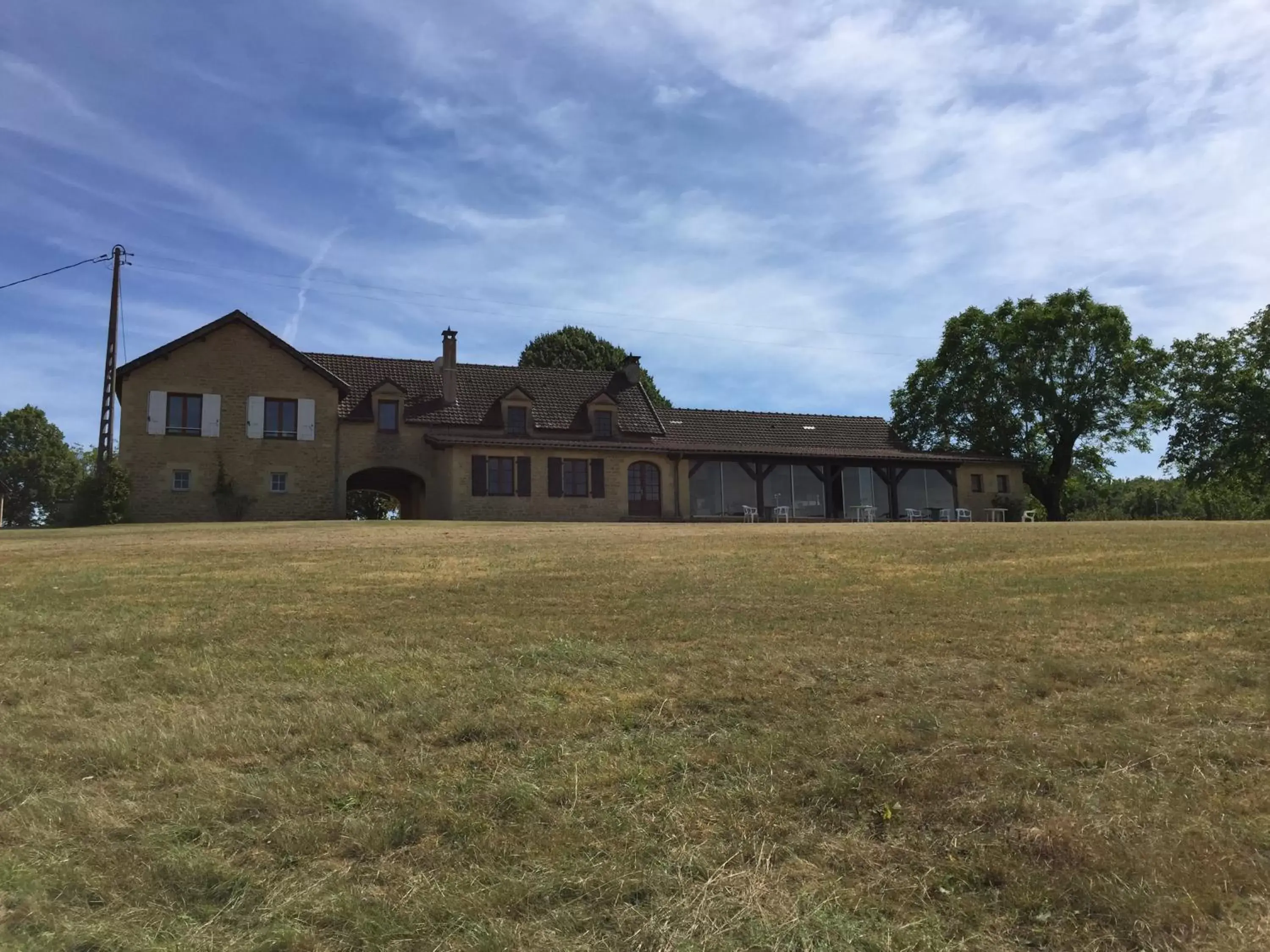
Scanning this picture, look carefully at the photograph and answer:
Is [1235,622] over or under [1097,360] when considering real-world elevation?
under

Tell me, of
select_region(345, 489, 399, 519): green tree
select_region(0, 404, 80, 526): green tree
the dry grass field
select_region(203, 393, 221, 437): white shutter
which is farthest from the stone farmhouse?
select_region(0, 404, 80, 526): green tree

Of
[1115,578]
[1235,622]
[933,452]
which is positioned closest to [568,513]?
[933,452]

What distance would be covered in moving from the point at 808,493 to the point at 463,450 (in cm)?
1346

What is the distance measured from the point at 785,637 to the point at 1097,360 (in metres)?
40.5

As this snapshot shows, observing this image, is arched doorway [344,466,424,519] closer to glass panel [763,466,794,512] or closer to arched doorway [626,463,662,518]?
arched doorway [626,463,662,518]

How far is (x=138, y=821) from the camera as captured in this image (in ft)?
14.7

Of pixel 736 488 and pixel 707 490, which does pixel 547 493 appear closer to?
pixel 707 490

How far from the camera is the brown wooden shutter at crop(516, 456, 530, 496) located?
31.0 m

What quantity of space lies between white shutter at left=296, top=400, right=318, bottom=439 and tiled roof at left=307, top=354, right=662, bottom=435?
1127 mm

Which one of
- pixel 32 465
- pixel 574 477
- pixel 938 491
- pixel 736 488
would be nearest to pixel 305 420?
pixel 574 477

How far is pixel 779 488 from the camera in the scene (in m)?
35.1

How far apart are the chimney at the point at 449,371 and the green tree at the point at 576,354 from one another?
1862 centimetres

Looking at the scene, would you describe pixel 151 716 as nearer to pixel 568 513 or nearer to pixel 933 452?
pixel 568 513

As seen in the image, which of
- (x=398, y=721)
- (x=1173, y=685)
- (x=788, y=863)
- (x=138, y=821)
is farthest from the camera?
(x=1173, y=685)
